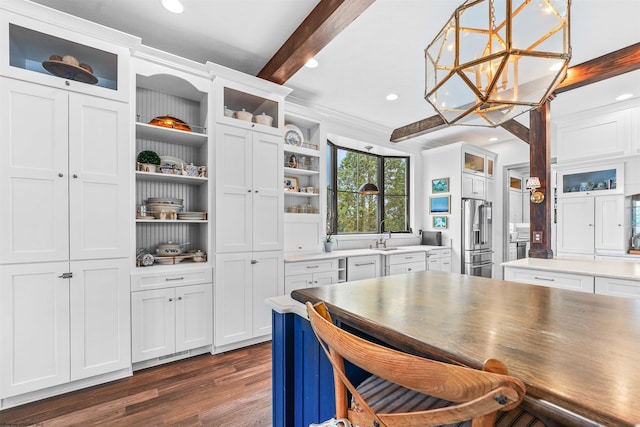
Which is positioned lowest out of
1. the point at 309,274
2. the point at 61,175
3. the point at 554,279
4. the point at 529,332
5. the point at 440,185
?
the point at 309,274

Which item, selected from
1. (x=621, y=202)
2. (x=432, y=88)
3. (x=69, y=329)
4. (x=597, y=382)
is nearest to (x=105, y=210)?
(x=69, y=329)

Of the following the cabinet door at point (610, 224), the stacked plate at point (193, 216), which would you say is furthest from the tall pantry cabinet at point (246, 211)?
the cabinet door at point (610, 224)

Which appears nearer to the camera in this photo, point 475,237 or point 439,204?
point 475,237

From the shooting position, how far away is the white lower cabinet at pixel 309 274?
3068mm

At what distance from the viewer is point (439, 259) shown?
4746mm

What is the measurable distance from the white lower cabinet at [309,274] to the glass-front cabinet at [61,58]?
2181 mm

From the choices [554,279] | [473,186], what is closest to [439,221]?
[473,186]

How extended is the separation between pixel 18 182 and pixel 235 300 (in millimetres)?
1797

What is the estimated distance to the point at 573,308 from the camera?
1.07 m

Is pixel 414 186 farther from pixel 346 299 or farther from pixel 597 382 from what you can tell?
pixel 597 382

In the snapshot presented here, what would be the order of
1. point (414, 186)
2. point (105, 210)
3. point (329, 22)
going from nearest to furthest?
point (329, 22) < point (105, 210) < point (414, 186)

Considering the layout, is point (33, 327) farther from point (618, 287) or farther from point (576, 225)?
point (576, 225)

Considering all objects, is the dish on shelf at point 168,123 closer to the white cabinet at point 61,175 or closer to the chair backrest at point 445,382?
the white cabinet at point 61,175

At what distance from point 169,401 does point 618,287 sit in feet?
11.2
